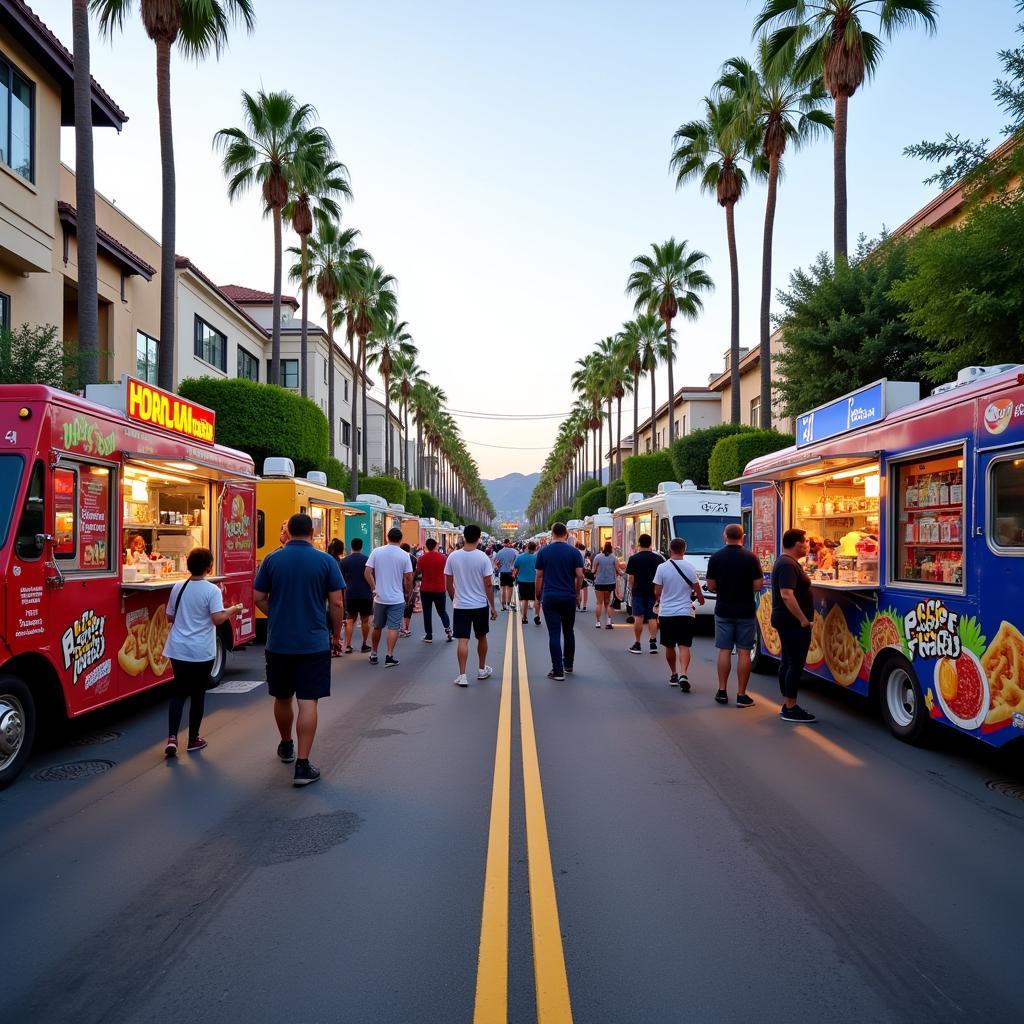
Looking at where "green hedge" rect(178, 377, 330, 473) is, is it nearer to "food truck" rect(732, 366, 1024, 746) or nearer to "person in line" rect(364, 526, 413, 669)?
"person in line" rect(364, 526, 413, 669)

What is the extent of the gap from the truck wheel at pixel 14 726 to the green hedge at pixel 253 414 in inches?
754

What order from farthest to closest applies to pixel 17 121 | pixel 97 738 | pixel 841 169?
pixel 841 169, pixel 17 121, pixel 97 738

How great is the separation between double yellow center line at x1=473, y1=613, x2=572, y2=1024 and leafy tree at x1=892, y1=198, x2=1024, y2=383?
25.6ft

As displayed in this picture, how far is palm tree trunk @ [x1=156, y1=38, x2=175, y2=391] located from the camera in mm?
18297

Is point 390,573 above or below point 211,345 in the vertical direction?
below

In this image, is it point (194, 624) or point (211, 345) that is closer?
point (194, 624)

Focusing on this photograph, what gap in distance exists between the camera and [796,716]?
859cm

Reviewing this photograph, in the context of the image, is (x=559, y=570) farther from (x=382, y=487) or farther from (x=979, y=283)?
(x=382, y=487)

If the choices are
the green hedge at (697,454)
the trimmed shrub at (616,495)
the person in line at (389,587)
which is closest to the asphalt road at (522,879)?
the person in line at (389,587)

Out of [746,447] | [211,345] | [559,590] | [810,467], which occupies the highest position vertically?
[211,345]

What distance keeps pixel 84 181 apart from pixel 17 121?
359 cm

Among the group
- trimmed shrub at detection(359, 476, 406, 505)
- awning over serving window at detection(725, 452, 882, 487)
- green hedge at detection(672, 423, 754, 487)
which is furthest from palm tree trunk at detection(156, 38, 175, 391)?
trimmed shrub at detection(359, 476, 406, 505)

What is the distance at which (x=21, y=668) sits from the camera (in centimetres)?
668

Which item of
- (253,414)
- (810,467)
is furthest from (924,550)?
(253,414)
